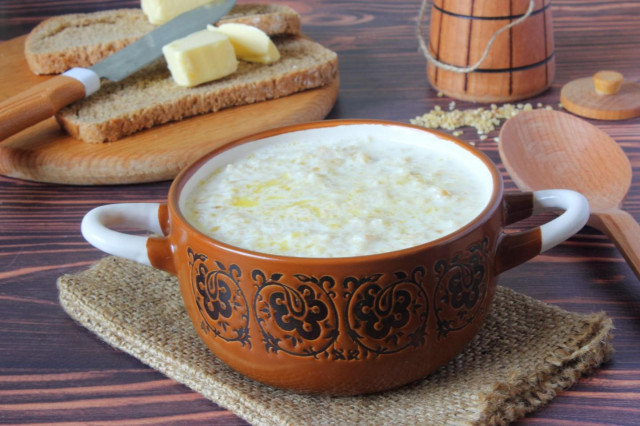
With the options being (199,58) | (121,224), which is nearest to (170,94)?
(199,58)

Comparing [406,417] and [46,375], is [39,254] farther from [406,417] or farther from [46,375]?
[406,417]

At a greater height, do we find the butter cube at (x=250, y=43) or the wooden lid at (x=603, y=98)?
the butter cube at (x=250, y=43)

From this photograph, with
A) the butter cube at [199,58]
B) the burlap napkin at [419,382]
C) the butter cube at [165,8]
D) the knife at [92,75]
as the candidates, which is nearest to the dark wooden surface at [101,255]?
the burlap napkin at [419,382]

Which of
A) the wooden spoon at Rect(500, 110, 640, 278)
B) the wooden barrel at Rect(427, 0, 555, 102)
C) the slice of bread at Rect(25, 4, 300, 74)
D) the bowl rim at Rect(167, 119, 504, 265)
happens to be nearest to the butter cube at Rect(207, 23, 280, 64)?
the slice of bread at Rect(25, 4, 300, 74)

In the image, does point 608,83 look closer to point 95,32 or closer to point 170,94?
point 170,94

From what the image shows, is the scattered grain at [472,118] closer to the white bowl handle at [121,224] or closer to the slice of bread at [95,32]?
the slice of bread at [95,32]

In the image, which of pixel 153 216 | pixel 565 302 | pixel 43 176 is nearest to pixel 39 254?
pixel 43 176
